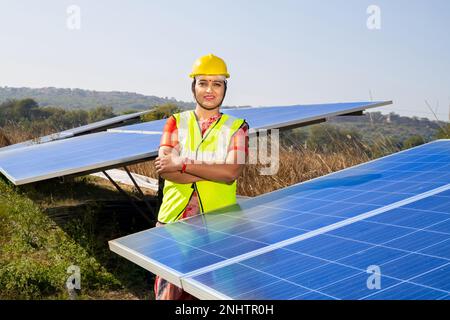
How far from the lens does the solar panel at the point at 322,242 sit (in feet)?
9.62

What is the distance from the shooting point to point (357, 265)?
309 cm

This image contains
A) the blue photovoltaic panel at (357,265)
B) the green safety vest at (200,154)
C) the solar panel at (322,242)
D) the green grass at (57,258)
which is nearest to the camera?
the blue photovoltaic panel at (357,265)

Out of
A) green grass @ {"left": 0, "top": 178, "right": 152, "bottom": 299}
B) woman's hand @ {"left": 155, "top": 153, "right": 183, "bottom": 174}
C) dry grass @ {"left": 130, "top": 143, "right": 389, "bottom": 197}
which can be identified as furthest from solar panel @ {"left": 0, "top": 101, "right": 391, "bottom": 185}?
dry grass @ {"left": 130, "top": 143, "right": 389, "bottom": 197}

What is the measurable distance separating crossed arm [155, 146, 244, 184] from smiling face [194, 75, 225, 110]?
0.46m

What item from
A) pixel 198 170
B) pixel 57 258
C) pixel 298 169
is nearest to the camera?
pixel 198 170

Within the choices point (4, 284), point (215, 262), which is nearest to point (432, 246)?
point (215, 262)

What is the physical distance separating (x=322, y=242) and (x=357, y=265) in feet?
1.83

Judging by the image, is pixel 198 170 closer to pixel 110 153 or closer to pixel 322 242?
pixel 322 242

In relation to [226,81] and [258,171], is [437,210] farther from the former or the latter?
[258,171]

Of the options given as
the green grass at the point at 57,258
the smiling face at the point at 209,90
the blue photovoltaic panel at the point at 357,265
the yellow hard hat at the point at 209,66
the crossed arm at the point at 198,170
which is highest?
the yellow hard hat at the point at 209,66

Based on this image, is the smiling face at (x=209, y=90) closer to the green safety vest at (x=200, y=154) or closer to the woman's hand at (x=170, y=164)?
the green safety vest at (x=200, y=154)

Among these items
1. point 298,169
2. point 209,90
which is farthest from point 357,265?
point 298,169

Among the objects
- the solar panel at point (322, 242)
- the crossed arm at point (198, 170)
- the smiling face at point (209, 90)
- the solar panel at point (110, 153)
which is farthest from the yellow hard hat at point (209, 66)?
the solar panel at point (110, 153)

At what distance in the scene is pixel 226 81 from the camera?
4645mm
